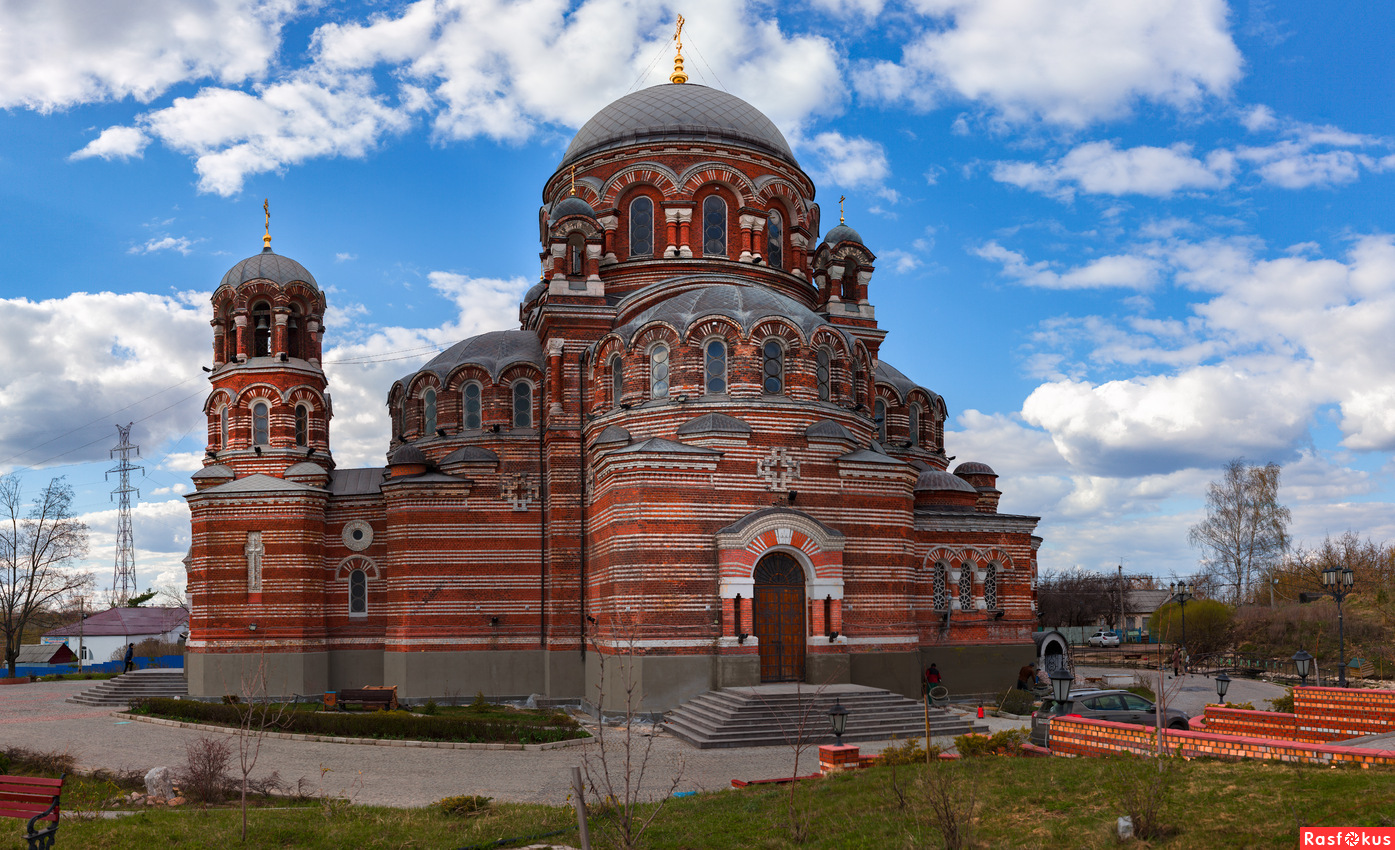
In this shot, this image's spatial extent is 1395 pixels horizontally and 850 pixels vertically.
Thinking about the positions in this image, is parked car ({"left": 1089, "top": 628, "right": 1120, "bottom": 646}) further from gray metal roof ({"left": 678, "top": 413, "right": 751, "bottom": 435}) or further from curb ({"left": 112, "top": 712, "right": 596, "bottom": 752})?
curb ({"left": 112, "top": 712, "right": 596, "bottom": 752})

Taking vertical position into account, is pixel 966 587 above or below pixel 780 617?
above

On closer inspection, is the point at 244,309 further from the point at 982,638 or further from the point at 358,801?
the point at 982,638

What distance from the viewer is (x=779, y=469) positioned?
72.4 ft

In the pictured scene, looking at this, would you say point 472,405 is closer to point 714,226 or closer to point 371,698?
point 371,698

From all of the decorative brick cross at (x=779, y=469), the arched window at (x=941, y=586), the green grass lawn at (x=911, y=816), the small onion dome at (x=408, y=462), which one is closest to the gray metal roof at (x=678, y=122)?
the small onion dome at (x=408, y=462)

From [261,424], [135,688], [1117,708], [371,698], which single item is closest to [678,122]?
[261,424]

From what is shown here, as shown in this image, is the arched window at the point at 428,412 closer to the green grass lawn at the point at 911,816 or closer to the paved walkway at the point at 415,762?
the paved walkway at the point at 415,762

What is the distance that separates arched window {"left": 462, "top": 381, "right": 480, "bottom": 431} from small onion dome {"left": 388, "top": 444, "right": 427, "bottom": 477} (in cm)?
154

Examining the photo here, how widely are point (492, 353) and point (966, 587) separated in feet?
47.3

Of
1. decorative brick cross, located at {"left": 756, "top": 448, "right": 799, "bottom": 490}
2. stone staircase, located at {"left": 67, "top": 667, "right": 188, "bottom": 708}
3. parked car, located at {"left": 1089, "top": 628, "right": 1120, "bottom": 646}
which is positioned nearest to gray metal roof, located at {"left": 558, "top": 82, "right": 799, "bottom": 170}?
decorative brick cross, located at {"left": 756, "top": 448, "right": 799, "bottom": 490}

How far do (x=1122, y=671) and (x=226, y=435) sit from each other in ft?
103

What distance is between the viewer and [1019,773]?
38.8 feet

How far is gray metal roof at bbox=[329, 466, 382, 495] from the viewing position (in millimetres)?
27734

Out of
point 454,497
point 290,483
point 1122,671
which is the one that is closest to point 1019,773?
point 454,497
